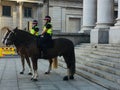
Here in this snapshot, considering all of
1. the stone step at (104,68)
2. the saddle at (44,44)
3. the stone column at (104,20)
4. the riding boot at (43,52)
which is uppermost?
the stone column at (104,20)

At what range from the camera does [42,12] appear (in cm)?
5028

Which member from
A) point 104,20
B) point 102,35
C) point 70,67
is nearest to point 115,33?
point 102,35

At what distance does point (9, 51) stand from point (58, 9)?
63.6 feet

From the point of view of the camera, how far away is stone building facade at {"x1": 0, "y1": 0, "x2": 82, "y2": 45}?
48062mm

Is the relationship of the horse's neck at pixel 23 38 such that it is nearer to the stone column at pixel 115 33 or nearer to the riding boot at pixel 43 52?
the riding boot at pixel 43 52

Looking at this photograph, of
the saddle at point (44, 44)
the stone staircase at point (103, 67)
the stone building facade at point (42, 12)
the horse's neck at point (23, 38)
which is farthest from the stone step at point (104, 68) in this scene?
the stone building facade at point (42, 12)

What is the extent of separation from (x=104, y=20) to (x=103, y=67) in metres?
8.31

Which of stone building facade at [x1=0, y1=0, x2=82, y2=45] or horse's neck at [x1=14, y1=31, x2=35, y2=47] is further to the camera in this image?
stone building facade at [x1=0, y1=0, x2=82, y2=45]

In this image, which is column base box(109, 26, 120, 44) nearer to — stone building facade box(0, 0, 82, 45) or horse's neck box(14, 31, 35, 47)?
horse's neck box(14, 31, 35, 47)

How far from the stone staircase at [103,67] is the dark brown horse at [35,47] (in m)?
0.89

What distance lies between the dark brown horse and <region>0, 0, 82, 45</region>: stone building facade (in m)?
34.8

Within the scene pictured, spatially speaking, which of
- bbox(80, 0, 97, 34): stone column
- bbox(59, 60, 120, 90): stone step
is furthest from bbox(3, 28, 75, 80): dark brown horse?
bbox(80, 0, 97, 34): stone column

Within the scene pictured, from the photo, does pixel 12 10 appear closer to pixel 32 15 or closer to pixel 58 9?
pixel 32 15

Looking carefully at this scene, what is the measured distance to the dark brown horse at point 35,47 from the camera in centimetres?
1202
